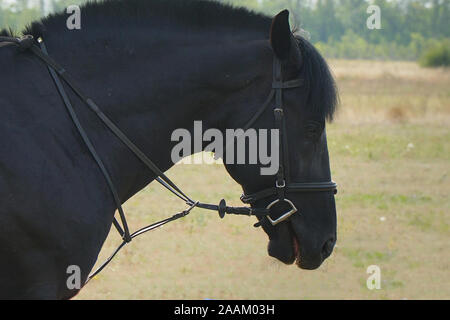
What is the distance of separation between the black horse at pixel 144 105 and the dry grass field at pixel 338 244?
0.46m

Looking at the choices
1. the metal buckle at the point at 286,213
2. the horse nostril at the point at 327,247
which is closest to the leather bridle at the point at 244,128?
the metal buckle at the point at 286,213

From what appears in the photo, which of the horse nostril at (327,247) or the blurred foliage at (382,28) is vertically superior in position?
the blurred foliage at (382,28)

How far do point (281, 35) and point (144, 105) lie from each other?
0.78m

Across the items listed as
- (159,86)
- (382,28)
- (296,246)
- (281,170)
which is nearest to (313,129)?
(281,170)

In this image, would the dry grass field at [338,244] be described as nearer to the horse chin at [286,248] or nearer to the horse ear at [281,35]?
the horse chin at [286,248]

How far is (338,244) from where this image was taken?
357 inches

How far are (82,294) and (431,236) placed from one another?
5.08 metres

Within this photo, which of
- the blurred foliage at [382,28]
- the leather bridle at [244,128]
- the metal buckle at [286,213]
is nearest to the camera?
the leather bridle at [244,128]

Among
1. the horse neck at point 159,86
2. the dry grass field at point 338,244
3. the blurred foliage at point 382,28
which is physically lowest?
the dry grass field at point 338,244

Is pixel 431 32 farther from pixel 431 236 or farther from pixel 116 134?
pixel 116 134

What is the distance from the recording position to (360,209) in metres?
11.0

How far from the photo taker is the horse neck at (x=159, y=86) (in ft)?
11.0
